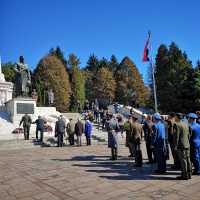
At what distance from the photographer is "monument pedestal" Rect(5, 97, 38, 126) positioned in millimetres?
16078

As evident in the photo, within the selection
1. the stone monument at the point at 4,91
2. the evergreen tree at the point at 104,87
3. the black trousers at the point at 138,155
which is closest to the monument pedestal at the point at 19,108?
the stone monument at the point at 4,91

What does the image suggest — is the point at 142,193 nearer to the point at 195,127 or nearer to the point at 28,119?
the point at 195,127

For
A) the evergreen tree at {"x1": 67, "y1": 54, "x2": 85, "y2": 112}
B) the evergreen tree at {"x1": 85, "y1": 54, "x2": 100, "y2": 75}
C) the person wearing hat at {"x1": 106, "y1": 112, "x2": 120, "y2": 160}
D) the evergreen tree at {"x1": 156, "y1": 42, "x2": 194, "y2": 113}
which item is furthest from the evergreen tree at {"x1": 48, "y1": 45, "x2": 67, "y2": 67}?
the person wearing hat at {"x1": 106, "y1": 112, "x2": 120, "y2": 160}

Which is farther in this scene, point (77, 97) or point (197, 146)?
point (77, 97)

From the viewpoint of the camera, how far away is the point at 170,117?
7.42 m

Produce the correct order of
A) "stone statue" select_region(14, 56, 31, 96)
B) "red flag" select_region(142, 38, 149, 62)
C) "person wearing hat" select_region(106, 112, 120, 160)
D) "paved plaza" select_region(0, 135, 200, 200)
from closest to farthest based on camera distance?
"paved plaza" select_region(0, 135, 200, 200) → "person wearing hat" select_region(106, 112, 120, 160) → "stone statue" select_region(14, 56, 31, 96) → "red flag" select_region(142, 38, 149, 62)

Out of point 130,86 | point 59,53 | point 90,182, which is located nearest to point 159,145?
point 90,182

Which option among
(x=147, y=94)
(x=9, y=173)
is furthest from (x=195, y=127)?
(x=147, y=94)

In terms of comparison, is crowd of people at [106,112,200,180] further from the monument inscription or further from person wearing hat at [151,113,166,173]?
the monument inscription

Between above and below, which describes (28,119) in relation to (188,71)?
below

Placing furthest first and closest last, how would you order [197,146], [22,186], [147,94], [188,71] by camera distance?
[147,94] < [188,71] < [197,146] < [22,186]

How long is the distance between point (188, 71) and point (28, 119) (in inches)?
978

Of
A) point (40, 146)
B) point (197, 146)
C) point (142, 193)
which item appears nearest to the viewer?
point (142, 193)

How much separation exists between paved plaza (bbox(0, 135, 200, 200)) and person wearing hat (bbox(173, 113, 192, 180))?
24 centimetres
